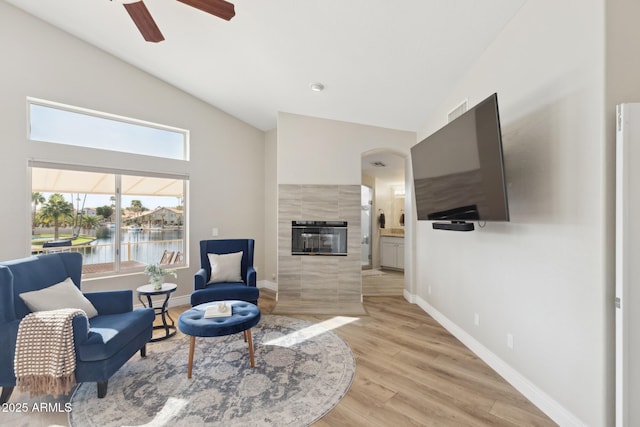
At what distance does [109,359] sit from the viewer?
2.11 m

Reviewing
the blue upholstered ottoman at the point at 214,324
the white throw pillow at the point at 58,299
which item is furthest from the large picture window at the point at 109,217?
the blue upholstered ottoman at the point at 214,324

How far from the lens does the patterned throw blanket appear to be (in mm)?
1942

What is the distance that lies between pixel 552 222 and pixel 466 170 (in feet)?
2.34

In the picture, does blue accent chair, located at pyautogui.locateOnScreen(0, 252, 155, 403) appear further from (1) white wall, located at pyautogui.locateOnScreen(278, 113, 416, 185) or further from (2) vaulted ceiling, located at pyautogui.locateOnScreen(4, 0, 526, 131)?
(1) white wall, located at pyautogui.locateOnScreen(278, 113, 416, 185)

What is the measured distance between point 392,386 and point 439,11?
118 inches

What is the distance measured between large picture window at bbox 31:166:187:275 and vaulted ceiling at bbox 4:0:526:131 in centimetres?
167

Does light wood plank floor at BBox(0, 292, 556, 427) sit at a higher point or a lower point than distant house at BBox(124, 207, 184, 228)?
lower

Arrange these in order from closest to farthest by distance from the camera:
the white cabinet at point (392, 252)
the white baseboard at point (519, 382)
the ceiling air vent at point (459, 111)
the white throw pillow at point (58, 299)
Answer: the white baseboard at point (519, 382), the white throw pillow at point (58, 299), the ceiling air vent at point (459, 111), the white cabinet at point (392, 252)

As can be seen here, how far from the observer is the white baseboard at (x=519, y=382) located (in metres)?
1.83

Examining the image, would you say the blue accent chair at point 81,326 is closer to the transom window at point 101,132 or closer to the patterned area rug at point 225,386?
the patterned area rug at point 225,386

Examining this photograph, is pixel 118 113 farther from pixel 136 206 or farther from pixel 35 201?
pixel 35 201

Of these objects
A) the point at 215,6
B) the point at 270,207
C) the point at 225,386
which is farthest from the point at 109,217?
the point at 215,6

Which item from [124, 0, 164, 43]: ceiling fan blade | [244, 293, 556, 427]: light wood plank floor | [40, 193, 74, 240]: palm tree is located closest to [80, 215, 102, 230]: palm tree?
[40, 193, 74, 240]: palm tree

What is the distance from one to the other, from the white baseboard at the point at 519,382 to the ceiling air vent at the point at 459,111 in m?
2.41
